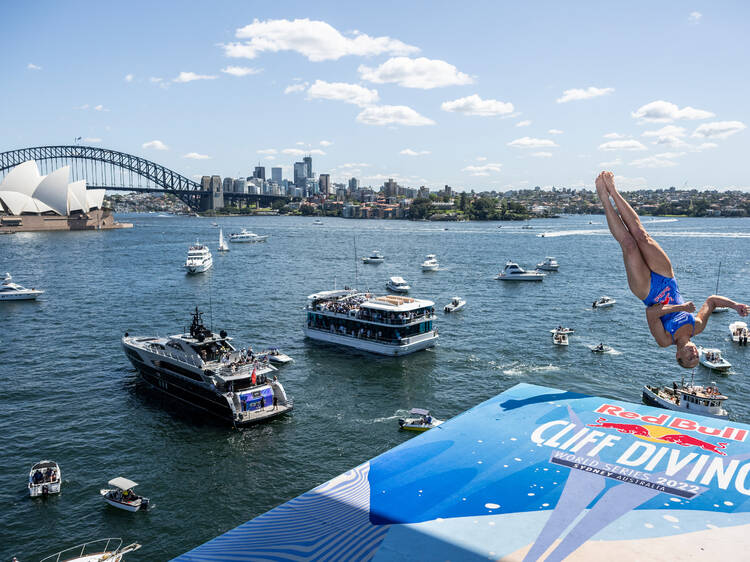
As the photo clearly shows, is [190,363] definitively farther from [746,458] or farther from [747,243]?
[747,243]

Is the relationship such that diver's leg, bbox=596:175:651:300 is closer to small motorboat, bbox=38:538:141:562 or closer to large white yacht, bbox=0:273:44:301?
small motorboat, bbox=38:538:141:562

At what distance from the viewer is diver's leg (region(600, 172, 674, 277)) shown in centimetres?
1212

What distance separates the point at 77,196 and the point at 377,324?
14450 centimetres

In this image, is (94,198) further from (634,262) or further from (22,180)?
(634,262)

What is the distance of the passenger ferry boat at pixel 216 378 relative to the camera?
26083 mm

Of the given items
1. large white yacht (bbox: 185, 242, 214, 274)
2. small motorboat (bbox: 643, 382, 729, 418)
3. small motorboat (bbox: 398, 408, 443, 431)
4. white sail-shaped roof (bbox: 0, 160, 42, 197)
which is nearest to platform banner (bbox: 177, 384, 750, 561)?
small motorboat (bbox: 398, 408, 443, 431)

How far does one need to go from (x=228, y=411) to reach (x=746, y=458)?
21.2 metres

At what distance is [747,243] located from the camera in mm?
127375

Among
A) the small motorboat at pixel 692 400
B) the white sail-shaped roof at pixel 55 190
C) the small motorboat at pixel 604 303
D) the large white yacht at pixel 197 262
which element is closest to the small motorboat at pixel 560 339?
the small motorboat at pixel 692 400

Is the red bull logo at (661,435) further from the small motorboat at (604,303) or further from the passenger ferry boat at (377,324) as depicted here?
the small motorboat at (604,303)

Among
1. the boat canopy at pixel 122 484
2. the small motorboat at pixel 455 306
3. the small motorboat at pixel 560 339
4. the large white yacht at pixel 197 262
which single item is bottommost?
the boat canopy at pixel 122 484

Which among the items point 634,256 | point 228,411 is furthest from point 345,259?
point 634,256

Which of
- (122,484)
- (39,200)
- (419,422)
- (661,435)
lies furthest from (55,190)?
(661,435)

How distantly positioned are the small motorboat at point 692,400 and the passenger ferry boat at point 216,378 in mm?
18766
